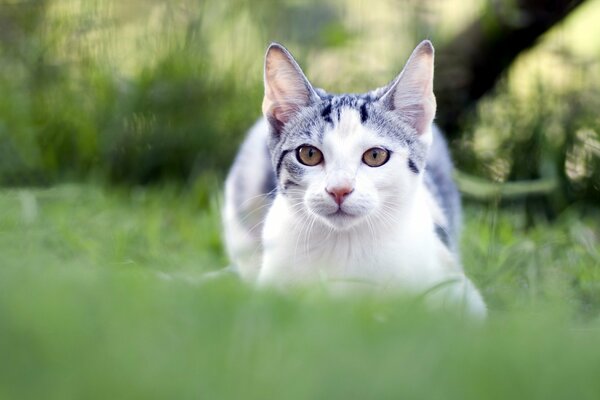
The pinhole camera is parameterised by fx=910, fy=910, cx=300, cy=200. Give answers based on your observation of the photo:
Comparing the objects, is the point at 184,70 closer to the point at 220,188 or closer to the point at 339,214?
the point at 220,188

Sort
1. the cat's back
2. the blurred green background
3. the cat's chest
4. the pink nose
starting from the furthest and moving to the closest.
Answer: the cat's back, the cat's chest, the pink nose, the blurred green background

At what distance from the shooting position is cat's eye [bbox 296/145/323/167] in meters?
2.92

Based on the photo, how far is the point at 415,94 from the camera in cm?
304

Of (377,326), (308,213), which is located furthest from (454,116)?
(377,326)

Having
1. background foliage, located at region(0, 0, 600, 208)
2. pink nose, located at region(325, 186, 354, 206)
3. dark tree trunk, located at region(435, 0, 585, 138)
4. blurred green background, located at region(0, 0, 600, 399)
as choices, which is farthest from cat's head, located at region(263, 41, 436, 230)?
dark tree trunk, located at region(435, 0, 585, 138)

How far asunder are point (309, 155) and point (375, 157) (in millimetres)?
213

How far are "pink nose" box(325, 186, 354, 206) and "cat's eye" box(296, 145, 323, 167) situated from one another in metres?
0.19

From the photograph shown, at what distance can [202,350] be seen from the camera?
5.67ft

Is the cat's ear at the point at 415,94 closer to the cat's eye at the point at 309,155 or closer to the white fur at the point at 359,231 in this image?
the white fur at the point at 359,231

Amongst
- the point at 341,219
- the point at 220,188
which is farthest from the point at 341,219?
the point at 220,188

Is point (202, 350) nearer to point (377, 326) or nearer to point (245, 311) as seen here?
point (245, 311)

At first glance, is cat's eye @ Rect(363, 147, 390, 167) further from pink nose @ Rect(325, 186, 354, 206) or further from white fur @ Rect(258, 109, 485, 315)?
pink nose @ Rect(325, 186, 354, 206)

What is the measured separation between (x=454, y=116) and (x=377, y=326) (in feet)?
11.0

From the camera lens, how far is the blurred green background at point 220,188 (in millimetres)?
1778
